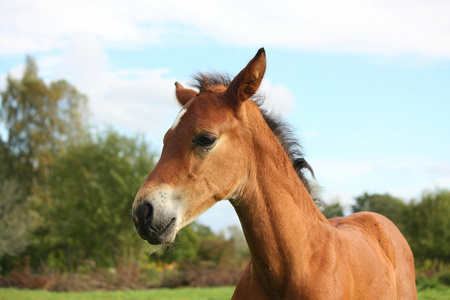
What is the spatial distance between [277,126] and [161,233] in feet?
4.77

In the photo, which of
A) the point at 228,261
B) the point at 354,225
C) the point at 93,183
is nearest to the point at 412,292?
the point at 354,225

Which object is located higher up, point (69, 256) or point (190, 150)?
point (190, 150)

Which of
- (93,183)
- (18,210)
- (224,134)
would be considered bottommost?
(18,210)

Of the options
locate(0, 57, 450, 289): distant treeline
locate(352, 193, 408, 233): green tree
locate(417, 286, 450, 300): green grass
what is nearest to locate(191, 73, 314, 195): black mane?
locate(352, 193, 408, 233): green tree

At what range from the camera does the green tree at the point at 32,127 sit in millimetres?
41656

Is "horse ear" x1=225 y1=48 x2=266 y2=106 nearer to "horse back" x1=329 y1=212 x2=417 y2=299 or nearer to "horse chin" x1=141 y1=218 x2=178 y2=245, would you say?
"horse chin" x1=141 y1=218 x2=178 y2=245

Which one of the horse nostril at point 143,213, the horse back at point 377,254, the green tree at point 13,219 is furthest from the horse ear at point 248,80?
the green tree at point 13,219

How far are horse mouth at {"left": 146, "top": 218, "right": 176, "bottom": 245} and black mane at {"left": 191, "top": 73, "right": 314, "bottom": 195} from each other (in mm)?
1193

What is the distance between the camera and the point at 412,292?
4719mm

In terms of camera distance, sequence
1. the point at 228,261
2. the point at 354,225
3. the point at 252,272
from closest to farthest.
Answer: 1. the point at 252,272
2. the point at 354,225
3. the point at 228,261

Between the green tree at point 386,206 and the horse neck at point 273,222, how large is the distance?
8126mm

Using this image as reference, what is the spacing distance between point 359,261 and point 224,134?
1.71m

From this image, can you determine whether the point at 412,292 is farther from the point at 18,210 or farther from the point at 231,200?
the point at 18,210

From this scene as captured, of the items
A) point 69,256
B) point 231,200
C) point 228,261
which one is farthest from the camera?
point 69,256
